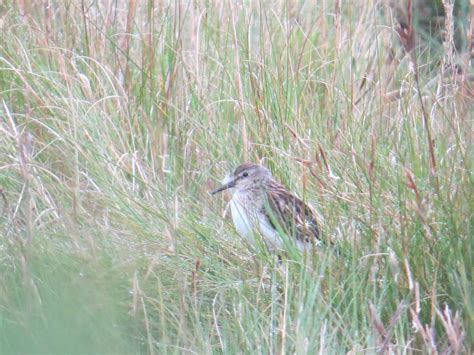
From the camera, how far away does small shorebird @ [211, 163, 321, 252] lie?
4373mm

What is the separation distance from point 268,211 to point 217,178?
3.62ft

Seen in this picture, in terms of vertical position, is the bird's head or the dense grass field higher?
the dense grass field

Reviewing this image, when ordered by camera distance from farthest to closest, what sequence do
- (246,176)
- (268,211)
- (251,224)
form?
(246,176)
(251,224)
(268,211)

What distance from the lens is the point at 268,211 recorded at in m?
4.33

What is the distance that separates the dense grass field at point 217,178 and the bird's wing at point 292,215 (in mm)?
68

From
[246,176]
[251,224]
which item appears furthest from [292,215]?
[246,176]

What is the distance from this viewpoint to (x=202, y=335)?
3.80 meters

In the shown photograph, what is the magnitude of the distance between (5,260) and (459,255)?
169 cm

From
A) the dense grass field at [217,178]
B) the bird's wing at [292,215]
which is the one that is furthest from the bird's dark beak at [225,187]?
the bird's wing at [292,215]

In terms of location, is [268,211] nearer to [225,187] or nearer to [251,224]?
[251,224]

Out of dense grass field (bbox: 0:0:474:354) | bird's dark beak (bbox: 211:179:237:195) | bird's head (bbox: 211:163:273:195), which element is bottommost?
bird's dark beak (bbox: 211:179:237:195)

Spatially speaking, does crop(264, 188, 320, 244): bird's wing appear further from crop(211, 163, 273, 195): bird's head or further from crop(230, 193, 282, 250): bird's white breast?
crop(211, 163, 273, 195): bird's head

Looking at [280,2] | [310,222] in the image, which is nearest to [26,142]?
[310,222]

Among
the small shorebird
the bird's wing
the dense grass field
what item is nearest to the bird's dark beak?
the small shorebird
